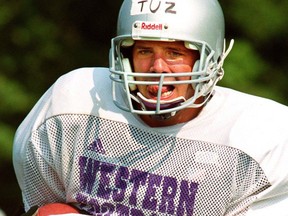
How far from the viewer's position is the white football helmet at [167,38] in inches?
196

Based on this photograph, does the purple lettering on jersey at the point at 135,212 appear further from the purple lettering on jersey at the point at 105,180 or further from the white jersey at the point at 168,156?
the purple lettering on jersey at the point at 105,180

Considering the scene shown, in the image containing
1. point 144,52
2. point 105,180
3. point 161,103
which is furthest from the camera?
point 105,180

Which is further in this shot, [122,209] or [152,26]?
[122,209]

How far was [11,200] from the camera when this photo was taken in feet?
28.6

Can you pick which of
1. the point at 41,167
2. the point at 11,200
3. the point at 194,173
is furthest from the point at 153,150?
the point at 11,200

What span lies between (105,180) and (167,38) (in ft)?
2.02

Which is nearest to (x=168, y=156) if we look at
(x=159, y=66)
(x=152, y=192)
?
(x=152, y=192)

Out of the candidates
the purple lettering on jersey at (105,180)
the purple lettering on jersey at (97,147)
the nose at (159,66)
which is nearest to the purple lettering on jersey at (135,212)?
the purple lettering on jersey at (105,180)

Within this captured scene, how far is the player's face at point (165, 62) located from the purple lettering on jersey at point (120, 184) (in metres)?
0.32

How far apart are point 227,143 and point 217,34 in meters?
0.43

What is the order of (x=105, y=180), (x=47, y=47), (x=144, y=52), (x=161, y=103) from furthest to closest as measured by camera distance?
(x=47, y=47) → (x=105, y=180) → (x=144, y=52) → (x=161, y=103)

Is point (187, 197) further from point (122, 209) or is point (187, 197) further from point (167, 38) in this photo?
point (167, 38)

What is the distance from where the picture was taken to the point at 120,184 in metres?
5.15

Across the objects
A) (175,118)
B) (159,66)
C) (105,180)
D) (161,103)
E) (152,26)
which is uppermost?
(152,26)
